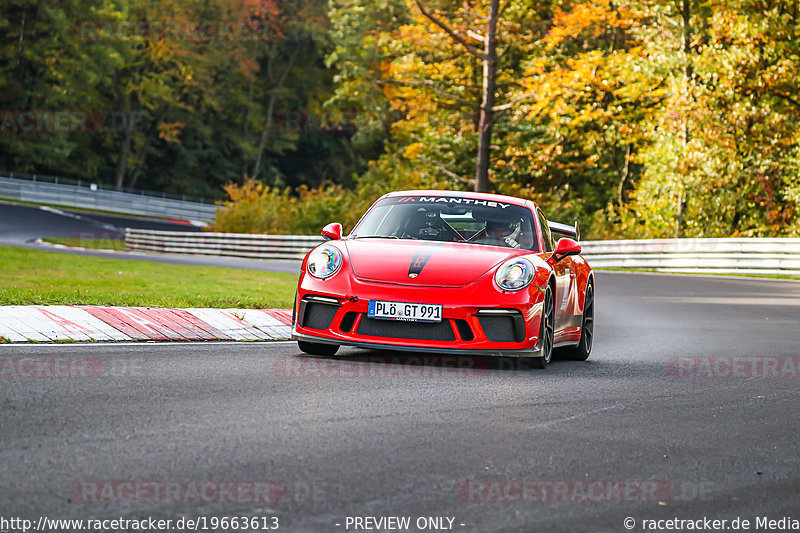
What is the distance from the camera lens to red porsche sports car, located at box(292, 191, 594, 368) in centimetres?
934

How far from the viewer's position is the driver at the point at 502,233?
10.6m

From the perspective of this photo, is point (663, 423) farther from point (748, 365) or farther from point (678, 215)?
point (678, 215)

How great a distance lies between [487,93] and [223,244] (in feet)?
44.3

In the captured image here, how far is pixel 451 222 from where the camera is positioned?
10.8 metres

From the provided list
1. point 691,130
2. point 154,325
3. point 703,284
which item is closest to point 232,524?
point 154,325

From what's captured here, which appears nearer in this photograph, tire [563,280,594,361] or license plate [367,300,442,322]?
license plate [367,300,442,322]

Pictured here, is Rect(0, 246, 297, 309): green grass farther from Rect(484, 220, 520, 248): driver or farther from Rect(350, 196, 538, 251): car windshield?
Rect(484, 220, 520, 248): driver

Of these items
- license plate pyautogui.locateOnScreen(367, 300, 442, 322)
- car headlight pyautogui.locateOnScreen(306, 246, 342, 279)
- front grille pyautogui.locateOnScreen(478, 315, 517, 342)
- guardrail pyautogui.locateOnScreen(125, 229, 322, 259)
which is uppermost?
car headlight pyautogui.locateOnScreen(306, 246, 342, 279)

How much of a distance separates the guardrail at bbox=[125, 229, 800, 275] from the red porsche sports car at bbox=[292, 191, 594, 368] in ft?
65.9

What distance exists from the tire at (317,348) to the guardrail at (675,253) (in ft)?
69.0

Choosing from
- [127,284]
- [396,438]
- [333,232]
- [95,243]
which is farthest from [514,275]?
[95,243]

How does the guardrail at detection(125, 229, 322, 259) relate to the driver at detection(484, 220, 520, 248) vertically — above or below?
below

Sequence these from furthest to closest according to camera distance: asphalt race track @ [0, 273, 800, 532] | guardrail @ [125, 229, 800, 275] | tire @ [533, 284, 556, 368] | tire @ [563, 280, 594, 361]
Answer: guardrail @ [125, 229, 800, 275] → tire @ [563, 280, 594, 361] → tire @ [533, 284, 556, 368] → asphalt race track @ [0, 273, 800, 532]

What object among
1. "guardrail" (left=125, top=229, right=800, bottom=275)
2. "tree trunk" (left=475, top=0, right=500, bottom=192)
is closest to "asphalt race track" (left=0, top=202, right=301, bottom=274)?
"guardrail" (left=125, top=229, right=800, bottom=275)
